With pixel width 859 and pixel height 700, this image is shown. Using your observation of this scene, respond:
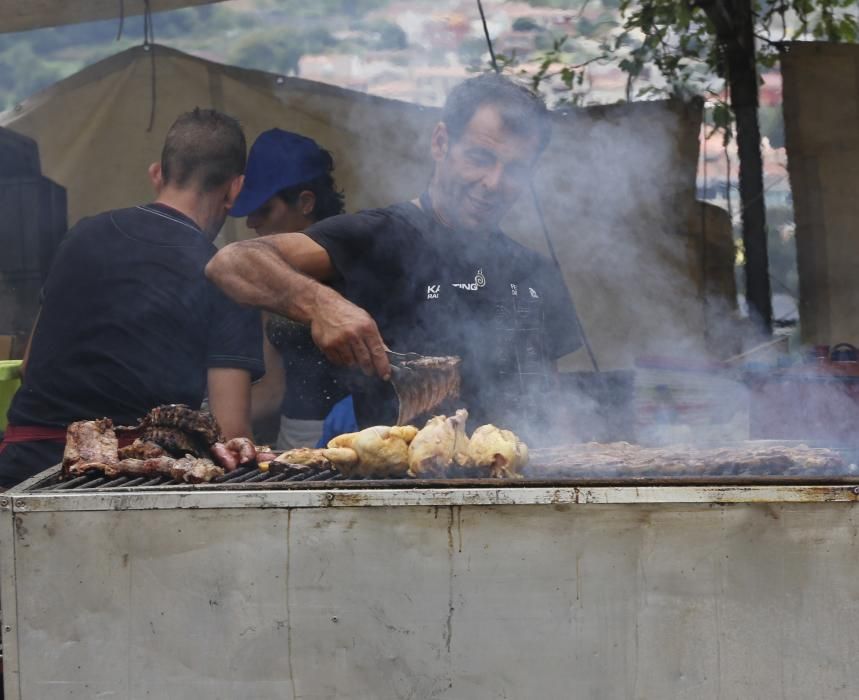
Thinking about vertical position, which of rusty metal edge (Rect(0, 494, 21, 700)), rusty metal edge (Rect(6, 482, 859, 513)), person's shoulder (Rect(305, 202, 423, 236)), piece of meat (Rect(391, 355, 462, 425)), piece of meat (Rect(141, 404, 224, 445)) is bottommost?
rusty metal edge (Rect(0, 494, 21, 700))

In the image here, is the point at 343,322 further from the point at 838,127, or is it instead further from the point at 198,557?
the point at 838,127

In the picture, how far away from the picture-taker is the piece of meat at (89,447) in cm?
301

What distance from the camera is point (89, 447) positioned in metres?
3.12

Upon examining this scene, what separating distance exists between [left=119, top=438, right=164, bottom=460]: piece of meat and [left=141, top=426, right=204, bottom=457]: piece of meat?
0.02 metres

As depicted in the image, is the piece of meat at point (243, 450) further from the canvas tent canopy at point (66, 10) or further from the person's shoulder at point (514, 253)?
the canvas tent canopy at point (66, 10)

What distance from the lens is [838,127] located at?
570 cm

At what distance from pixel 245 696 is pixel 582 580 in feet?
2.95

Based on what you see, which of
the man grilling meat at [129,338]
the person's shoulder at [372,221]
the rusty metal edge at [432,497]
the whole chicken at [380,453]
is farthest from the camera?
the person's shoulder at [372,221]

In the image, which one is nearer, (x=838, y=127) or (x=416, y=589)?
(x=416, y=589)

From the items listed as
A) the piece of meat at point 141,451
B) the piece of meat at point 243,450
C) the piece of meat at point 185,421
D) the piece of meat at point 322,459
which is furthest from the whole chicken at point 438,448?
the piece of meat at point 141,451

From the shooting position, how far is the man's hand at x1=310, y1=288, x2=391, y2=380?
332cm

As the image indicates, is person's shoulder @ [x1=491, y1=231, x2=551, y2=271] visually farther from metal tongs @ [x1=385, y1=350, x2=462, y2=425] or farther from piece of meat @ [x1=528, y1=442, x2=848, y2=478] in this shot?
piece of meat @ [x1=528, y1=442, x2=848, y2=478]

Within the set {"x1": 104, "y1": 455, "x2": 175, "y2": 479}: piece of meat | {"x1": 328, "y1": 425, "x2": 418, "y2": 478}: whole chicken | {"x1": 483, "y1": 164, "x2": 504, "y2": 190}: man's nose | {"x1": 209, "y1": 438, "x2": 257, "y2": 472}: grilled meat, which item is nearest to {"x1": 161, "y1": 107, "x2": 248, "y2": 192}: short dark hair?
{"x1": 483, "y1": 164, "x2": 504, "y2": 190}: man's nose

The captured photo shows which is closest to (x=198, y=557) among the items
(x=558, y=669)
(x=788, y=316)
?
(x=558, y=669)
